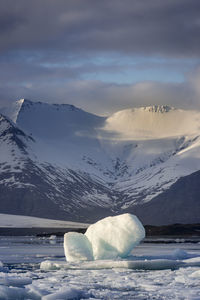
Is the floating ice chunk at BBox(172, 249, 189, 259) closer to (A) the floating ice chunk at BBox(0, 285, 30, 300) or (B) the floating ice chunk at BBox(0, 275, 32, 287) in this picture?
(B) the floating ice chunk at BBox(0, 275, 32, 287)

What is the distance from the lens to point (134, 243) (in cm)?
5394

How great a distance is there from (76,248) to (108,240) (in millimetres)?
2737

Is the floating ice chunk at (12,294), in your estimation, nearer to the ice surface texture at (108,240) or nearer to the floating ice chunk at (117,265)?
the floating ice chunk at (117,265)

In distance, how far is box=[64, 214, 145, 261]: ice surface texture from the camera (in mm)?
53250

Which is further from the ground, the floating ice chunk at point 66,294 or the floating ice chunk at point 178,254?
the floating ice chunk at point 178,254

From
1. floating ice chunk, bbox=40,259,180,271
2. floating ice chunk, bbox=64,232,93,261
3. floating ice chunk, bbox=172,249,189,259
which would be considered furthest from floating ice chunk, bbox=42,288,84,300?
floating ice chunk, bbox=172,249,189,259

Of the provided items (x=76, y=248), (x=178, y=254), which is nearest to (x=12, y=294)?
(x=76, y=248)

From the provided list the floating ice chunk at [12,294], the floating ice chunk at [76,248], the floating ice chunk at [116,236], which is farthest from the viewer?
the floating ice chunk at [76,248]

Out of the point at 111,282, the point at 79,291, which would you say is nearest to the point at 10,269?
the point at 111,282

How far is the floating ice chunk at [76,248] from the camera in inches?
2103

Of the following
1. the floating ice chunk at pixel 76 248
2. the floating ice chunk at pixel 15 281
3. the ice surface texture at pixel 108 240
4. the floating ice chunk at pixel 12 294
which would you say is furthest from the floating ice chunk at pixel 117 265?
the floating ice chunk at pixel 12 294

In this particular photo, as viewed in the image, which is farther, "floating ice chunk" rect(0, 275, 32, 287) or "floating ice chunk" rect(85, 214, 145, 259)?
"floating ice chunk" rect(85, 214, 145, 259)

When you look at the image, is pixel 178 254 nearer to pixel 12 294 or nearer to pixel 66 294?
pixel 66 294

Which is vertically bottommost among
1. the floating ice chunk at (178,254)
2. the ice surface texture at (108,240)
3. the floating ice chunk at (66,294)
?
the floating ice chunk at (66,294)
